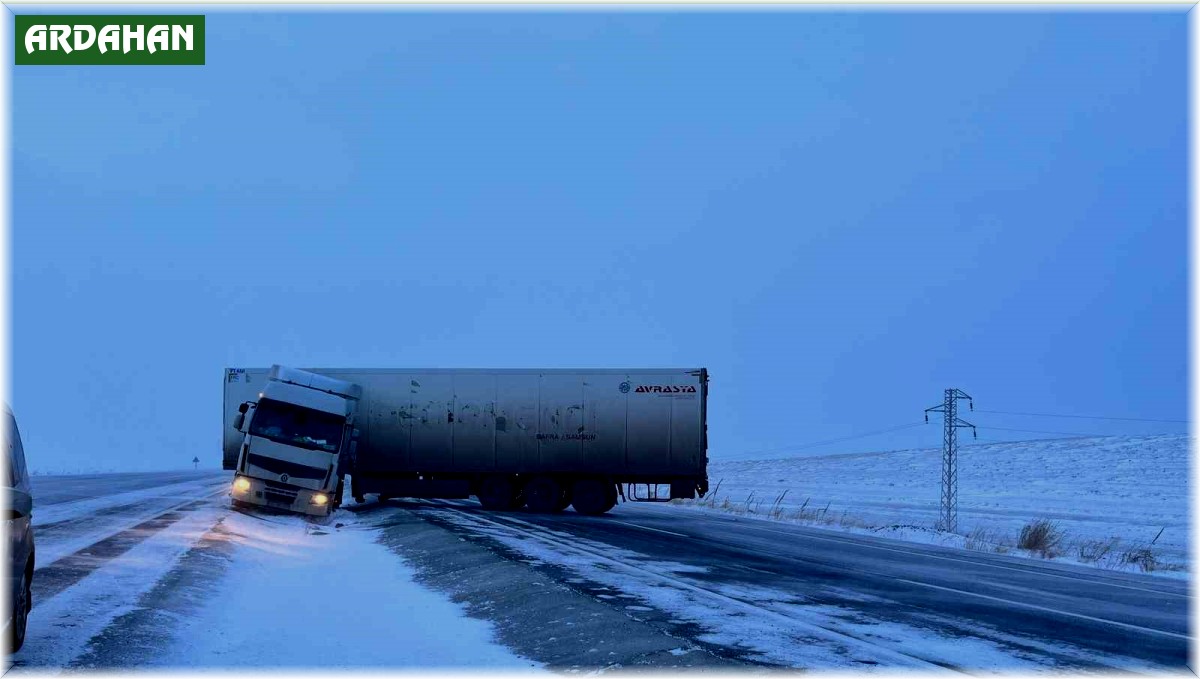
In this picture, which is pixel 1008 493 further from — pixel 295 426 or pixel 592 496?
pixel 295 426

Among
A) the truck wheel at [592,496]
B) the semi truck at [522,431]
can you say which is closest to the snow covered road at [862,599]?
the semi truck at [522,431]

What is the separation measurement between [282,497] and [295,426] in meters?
1.87

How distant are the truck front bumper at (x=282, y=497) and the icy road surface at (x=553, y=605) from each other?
3445 mm

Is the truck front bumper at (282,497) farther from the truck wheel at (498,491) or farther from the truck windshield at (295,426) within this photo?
the truck wheel at (498,491)

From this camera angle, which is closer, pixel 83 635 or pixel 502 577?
pixel 83 635

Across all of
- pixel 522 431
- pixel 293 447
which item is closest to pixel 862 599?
pixel 293 447

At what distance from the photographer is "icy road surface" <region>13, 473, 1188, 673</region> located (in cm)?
1029

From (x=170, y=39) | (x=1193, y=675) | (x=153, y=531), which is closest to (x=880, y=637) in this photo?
(x=1193, y=675)

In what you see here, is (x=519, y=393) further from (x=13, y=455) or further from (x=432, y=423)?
(x=13, y=455)

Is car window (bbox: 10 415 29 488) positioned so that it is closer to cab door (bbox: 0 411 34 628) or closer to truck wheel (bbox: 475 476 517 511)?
cab door (bbox: 0 411 34 628)

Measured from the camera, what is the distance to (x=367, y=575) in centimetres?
1695

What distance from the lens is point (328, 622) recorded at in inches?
482

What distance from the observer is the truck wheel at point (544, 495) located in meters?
34.2

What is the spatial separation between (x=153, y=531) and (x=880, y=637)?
55.2 feet
